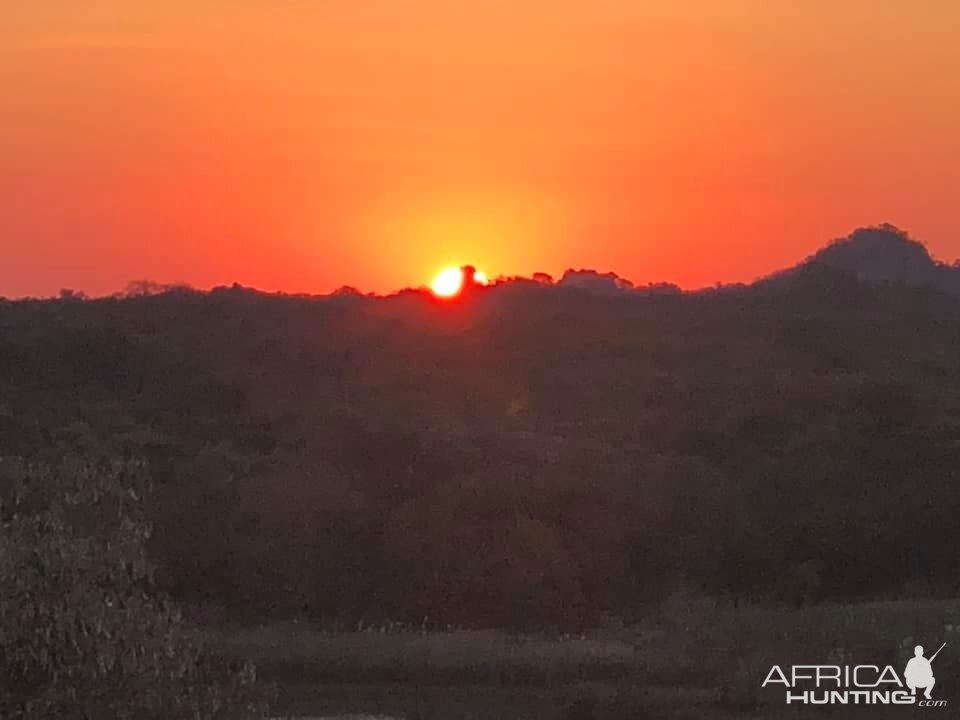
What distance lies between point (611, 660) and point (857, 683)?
4.69 metres

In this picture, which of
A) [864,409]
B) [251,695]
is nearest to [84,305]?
[864,409]

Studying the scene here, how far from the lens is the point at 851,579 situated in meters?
36.4

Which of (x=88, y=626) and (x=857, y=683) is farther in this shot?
(x=857, y=683)

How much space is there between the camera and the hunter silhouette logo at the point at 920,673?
20.5 meters

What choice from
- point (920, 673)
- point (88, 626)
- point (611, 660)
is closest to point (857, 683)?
point (920, 673)

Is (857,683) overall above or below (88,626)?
below

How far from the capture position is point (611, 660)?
23.9 meters

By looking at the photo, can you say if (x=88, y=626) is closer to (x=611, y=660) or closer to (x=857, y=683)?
(x=857, y=683)

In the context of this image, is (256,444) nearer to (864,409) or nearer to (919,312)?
(864,409)

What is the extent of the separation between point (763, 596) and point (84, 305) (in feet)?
161

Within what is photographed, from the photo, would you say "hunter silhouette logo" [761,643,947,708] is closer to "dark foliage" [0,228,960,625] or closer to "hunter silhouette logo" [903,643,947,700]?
"hunter silhouette logo" [903,643,947,700]

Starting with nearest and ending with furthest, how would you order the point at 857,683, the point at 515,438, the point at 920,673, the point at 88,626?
1. the point at 88,626
2. the point at 857,683
3. the point at 920,673
4. the point at 515,438

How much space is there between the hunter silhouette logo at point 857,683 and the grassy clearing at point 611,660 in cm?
23

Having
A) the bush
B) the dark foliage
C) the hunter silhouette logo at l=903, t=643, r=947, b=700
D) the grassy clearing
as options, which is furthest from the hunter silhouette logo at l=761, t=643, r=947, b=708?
the bush
